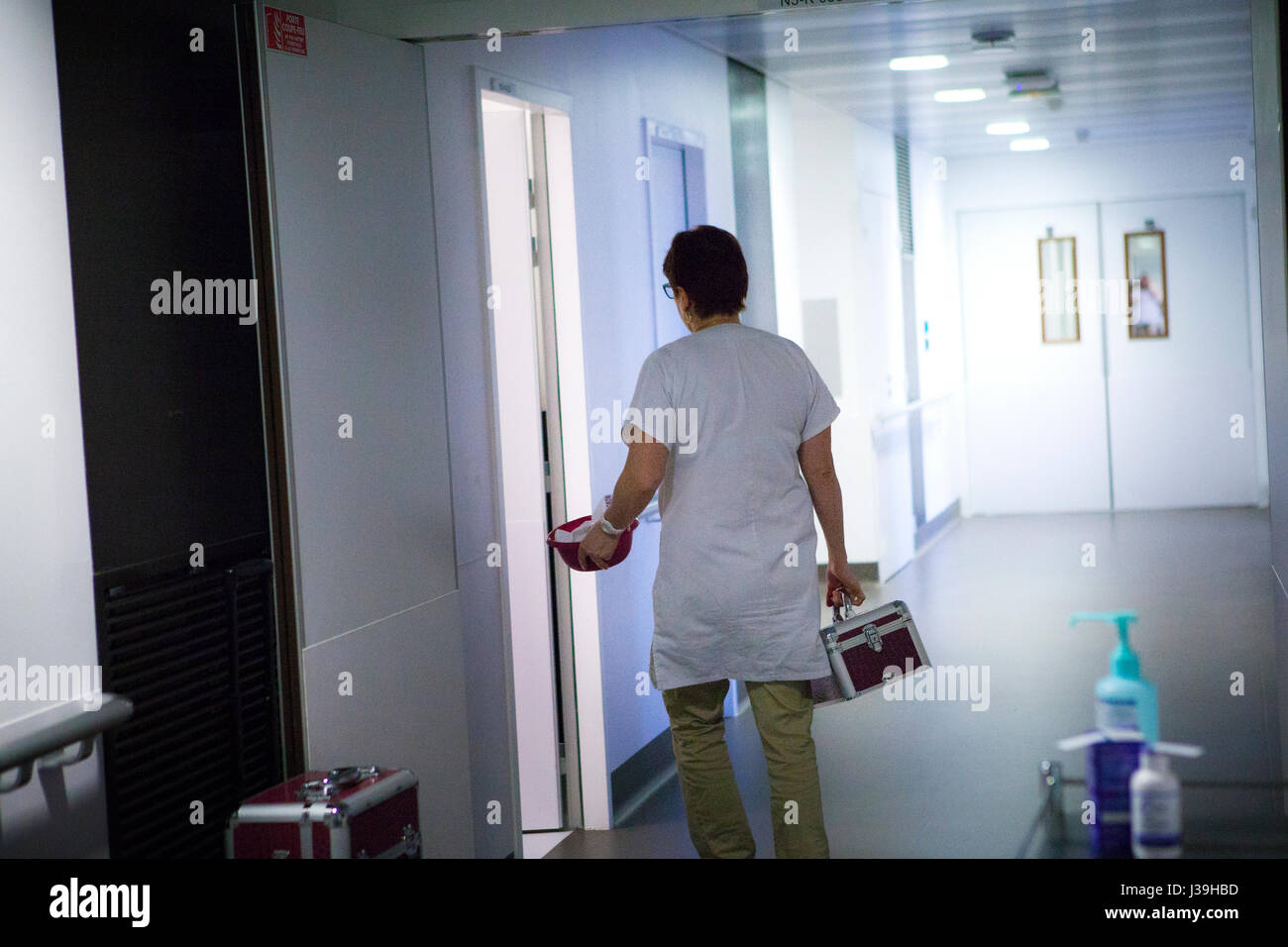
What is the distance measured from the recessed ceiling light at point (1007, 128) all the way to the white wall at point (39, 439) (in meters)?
7.34

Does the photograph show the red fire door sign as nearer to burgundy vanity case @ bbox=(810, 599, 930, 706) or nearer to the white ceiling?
the white ceiling

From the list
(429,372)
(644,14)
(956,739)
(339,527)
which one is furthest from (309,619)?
(956,739)

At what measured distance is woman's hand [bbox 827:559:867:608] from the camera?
3.10 m

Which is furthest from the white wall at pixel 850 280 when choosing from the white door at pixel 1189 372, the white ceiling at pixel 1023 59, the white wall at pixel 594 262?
the white door at pixel 1189 372

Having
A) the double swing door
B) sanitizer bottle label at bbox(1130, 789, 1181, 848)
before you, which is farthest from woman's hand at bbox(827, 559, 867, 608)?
the double swing door

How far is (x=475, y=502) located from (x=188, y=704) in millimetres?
1116

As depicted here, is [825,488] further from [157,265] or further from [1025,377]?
[1025,377]

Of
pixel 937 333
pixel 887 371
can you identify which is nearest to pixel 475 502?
pixel 887 371

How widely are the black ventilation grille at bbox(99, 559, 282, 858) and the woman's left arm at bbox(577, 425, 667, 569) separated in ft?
2.47

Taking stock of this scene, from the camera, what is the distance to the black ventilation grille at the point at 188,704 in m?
2.56

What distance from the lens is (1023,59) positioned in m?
6.30

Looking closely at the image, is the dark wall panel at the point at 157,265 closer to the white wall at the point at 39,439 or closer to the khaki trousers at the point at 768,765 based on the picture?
the white wall at the point at 39,439
